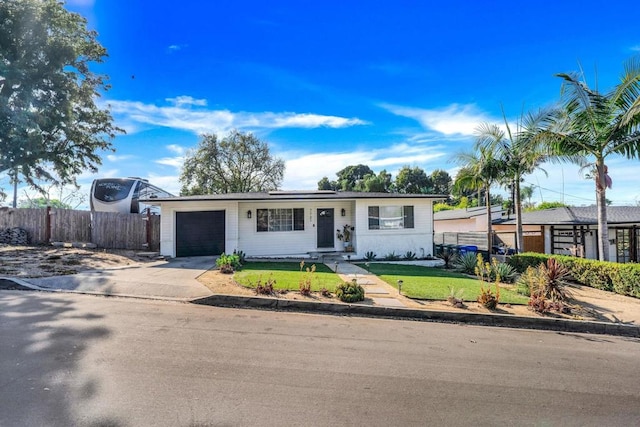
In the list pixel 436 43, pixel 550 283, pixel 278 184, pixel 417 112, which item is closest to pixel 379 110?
pixel 417 112

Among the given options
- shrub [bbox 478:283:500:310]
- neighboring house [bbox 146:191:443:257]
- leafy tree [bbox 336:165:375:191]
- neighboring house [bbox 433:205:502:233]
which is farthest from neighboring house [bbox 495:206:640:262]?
leafy tree [bbox 336:165:375:191]

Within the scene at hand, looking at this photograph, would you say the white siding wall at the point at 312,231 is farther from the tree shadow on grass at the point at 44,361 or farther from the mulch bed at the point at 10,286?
the tree shadow on grass at the point at 44,361

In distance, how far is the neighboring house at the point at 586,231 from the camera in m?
16.0

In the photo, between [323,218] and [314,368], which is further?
[323,218]

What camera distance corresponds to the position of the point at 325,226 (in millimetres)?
15523

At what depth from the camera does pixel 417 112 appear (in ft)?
53.5

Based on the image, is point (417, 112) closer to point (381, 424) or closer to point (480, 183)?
point (480, 183)

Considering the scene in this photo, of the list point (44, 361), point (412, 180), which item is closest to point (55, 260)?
point (44, 361)

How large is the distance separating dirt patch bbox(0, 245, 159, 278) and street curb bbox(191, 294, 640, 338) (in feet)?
20.0

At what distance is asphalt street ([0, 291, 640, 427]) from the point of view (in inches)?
117

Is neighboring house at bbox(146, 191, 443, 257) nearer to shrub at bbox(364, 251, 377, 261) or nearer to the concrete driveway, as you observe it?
shrub at bbox(364, 251, 377, 261)

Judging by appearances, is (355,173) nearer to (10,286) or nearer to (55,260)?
(55,260)

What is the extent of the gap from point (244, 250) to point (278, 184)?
1776 centimetres

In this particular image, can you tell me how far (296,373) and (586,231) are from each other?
19.6m
